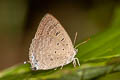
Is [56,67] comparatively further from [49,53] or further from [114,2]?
[114,2]

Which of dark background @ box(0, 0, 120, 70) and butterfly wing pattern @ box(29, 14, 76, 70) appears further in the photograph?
dark background @ box(0, 0, 120, 70)

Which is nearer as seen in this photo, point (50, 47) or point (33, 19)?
point (50, 47)

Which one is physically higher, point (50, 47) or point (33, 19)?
point (33, 19)

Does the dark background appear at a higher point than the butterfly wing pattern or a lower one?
higher

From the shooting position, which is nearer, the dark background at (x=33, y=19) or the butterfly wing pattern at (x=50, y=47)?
the butterfly wing pattern at (x=50, y=47)
